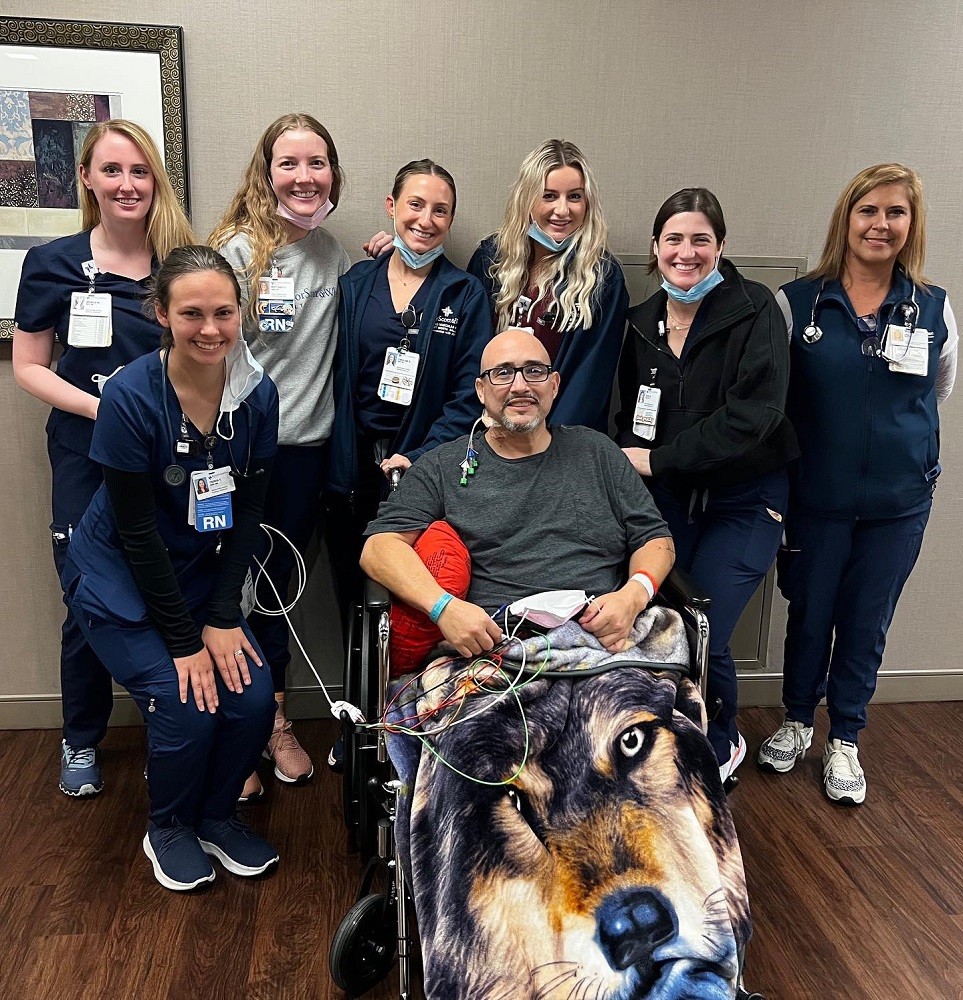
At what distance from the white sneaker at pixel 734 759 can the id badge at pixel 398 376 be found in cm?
139

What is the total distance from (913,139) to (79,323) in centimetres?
263

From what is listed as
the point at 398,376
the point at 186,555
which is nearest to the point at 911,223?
the point at 398,376

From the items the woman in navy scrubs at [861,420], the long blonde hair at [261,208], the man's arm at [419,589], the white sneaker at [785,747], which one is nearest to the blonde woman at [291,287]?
the long blonde hair at [261,208]

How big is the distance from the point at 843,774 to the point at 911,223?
1.61 meters

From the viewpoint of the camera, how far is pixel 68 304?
2537 millimetres

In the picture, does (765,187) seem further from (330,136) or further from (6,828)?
(6,828)

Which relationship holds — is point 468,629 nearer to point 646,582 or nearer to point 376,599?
point 376,599

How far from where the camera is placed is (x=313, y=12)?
2.75 m

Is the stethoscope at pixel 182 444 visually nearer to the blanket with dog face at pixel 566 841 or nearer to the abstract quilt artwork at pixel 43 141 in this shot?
the blanket with dog face at pixel 566 841

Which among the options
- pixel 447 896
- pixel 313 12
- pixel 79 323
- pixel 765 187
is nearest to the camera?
pixel 447 896

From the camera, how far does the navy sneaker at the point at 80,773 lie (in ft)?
9.07

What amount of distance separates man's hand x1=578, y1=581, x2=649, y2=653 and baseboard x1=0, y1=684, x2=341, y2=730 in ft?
4.66

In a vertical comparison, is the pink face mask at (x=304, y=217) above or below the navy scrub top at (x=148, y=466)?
above

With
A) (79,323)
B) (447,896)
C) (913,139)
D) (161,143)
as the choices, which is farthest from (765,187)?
(447,896)
